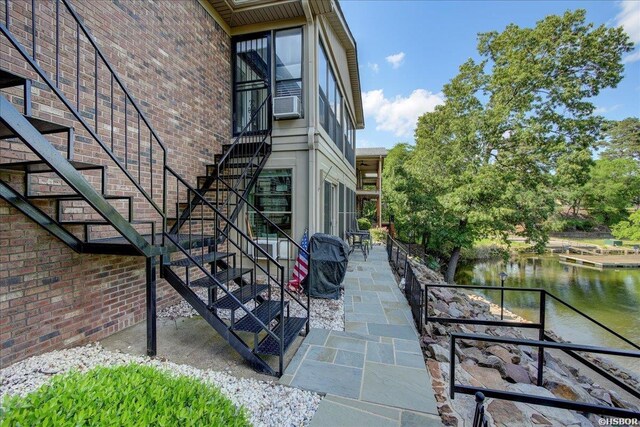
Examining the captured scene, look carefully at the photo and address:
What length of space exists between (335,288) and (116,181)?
3.79 meters

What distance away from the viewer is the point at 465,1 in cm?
958

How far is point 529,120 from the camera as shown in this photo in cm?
1179

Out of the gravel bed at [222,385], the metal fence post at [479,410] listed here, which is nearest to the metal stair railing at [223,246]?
the gravel bed at [222,385]

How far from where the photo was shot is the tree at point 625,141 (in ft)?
97.6

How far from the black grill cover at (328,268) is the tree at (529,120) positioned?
9333 millimetres

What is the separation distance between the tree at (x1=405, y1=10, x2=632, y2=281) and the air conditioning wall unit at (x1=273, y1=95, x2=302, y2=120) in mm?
9517

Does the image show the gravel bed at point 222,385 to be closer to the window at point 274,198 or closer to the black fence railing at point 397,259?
the window at point 274,198

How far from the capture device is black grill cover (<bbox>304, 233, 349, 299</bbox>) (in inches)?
204

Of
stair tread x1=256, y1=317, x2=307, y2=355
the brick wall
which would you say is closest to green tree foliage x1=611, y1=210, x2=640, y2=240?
stair tread x1=256, y1=317, x2=307, y2=355

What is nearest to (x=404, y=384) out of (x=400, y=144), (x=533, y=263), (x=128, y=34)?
(x=128, y=34)

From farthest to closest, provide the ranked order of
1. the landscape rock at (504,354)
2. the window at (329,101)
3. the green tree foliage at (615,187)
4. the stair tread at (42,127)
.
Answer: the green tree foliage at (615,187)
the window at (329,101)
the landscape rock at (504,354)
the stair tread at (42,127)

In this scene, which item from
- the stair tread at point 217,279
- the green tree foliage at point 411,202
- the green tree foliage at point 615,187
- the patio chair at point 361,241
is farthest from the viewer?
the green tree foliage at point 615,187

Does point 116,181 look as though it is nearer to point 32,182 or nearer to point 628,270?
point 32,182

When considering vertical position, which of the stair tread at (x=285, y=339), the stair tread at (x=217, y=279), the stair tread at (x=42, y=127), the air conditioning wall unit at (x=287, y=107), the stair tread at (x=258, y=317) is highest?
the air conditioning wall unit at (x=287, y=107)
